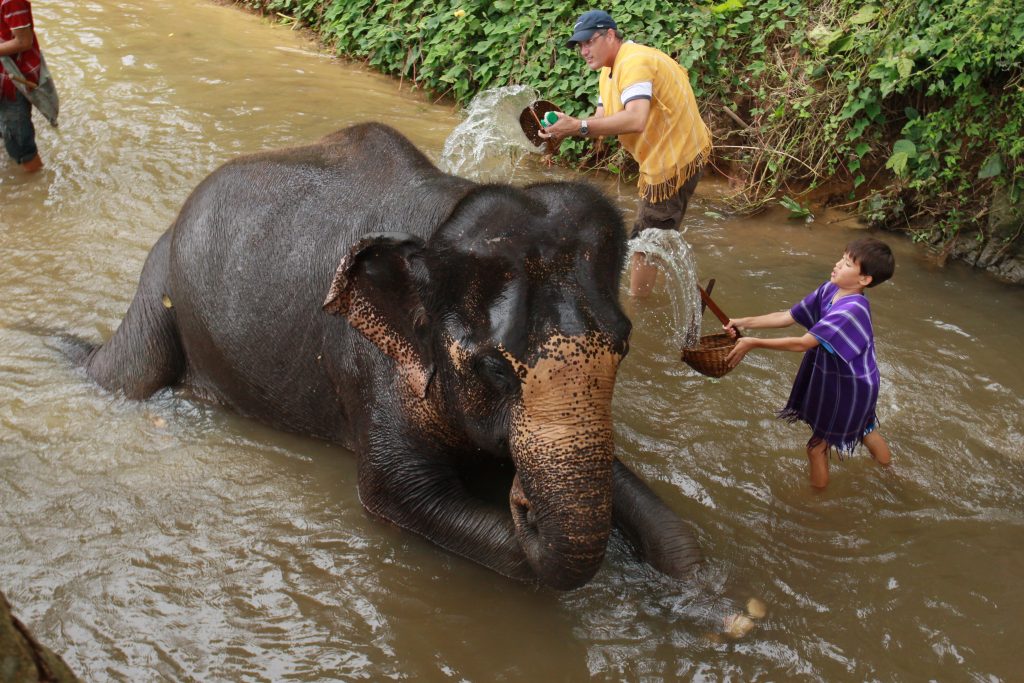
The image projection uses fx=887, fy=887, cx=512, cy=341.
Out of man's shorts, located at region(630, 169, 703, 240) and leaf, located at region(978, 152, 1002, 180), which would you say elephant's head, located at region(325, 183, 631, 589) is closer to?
man's shorts, located at region(630, 169, 703, 240)

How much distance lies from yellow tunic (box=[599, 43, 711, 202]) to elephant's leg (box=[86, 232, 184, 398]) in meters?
2.76

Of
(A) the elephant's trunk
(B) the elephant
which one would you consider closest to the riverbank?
(B) the elephant

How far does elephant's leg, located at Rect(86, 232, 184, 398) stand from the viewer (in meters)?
4.78

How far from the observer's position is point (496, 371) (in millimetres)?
2984

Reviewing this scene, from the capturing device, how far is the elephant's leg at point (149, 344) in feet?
15.7

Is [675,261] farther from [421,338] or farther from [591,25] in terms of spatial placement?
[421,338]

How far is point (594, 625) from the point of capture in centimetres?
335

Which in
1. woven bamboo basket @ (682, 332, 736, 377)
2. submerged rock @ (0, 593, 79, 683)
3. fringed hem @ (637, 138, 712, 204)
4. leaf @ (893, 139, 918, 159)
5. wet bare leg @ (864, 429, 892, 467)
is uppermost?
leaf @ (893, 139, 918, 159)

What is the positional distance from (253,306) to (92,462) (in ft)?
3.59

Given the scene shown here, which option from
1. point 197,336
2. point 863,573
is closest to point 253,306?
point 197,336

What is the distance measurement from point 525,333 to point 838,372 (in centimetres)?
172

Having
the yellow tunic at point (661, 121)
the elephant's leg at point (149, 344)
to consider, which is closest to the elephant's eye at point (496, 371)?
the elephant's leg at point (149, 344)

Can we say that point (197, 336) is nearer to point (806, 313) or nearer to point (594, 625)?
point (594, 625)

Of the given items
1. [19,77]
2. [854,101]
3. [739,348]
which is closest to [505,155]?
[854,101]
